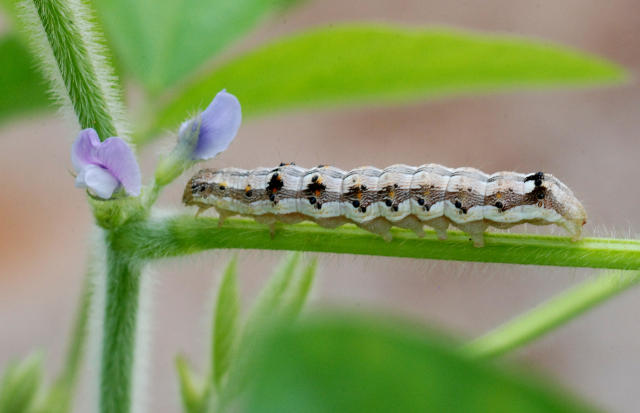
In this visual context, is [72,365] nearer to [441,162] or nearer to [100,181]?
[100,181]

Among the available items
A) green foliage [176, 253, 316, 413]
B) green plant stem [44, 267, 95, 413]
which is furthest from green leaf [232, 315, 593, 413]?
green plant stem [44, 267, 95, 413]

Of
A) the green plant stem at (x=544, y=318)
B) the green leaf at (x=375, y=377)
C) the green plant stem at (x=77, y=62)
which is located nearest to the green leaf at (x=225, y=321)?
the green plant stem at (x=77, y=62)

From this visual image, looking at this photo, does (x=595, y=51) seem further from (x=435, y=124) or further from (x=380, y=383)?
(x=380, y=383)

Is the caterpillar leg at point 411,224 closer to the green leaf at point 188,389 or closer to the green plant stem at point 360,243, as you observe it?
the green plant stem at point 360,243

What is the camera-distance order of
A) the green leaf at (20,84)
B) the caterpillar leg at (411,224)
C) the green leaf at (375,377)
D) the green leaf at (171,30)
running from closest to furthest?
the green leaf at (375,377) < the caterpillar leg at (411,224) < the green leaf at (171,30) < the green leaf at (20,84)

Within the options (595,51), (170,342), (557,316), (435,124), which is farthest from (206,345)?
(595,51)
